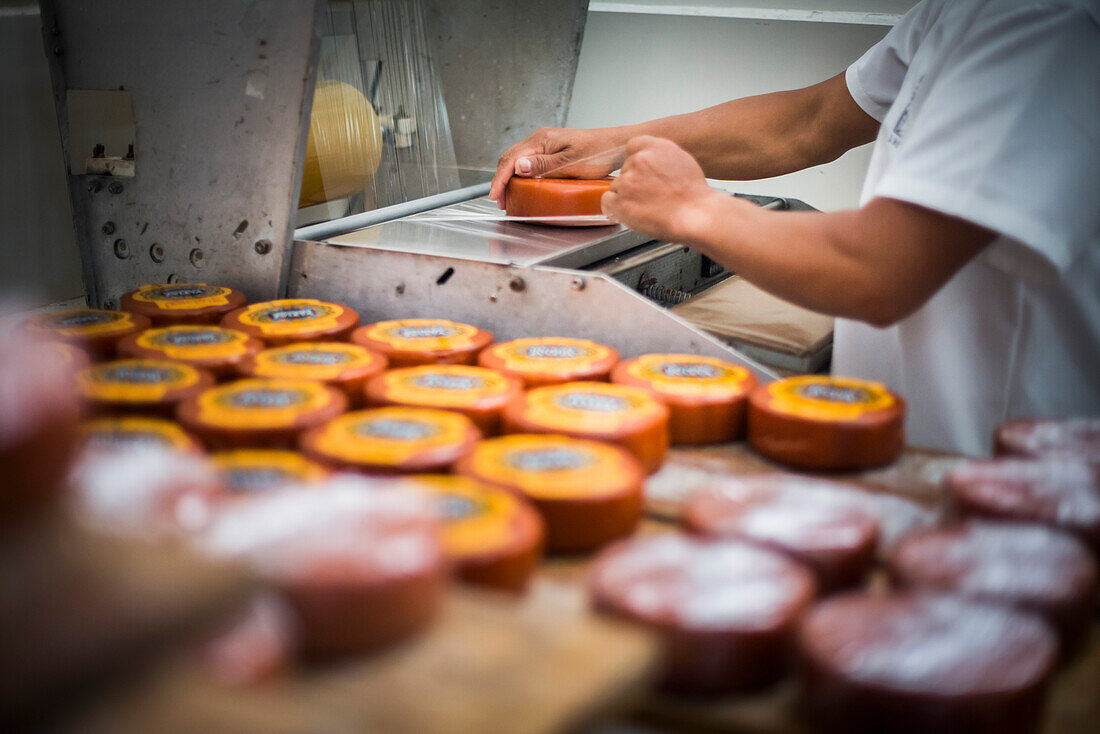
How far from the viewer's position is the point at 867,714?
0.60 m

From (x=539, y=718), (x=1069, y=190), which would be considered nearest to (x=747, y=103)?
(x=1069, y=190)

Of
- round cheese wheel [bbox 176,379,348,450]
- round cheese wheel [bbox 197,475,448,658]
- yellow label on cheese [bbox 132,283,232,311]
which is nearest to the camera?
round cheese wheel [bbox 197,475,448,658]

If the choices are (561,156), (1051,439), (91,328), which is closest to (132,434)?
(91,328)

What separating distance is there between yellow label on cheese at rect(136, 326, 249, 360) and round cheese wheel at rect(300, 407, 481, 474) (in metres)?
0.31

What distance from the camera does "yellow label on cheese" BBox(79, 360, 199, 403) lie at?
1007mm

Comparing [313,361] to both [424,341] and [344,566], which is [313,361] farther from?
[344,566]

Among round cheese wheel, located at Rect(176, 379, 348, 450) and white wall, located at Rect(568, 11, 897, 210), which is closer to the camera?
round cheese wheel, located at Rect(176, 379, 348, 450)

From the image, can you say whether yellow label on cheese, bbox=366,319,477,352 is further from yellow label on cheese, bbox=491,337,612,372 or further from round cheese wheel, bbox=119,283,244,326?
round cheese wheel, bbox=119,283,244,326

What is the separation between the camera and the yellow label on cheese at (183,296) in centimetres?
142

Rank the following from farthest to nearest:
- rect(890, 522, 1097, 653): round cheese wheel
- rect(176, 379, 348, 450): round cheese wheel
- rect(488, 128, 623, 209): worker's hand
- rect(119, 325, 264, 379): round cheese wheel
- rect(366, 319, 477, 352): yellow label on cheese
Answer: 1. rect(488, 128, 623, 209): worker's hand
2. rect(366, 319, 477, 352): yellow label on cheese
3. rect(119, 325, 264, 379): round cheese wheel
4. rect(176, 379, 348, 450): round cheese wheel
5. rect(890, 522, 1097, 653): round cheese wheel

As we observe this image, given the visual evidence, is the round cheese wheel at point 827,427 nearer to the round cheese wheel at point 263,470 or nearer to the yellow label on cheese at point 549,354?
the yellow label on cheese at point 549,354

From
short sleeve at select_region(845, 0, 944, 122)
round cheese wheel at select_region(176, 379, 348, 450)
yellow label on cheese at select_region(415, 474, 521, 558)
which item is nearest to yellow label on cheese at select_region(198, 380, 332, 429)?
round cheese wheel at select_region(176, 379, 348, 450)

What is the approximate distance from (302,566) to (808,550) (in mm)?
436

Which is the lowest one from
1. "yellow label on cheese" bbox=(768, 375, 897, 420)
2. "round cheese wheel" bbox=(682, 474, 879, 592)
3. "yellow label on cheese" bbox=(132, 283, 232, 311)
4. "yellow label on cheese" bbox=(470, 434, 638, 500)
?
"round cheese wheel" bbox=(682, 474, 879, 592)
